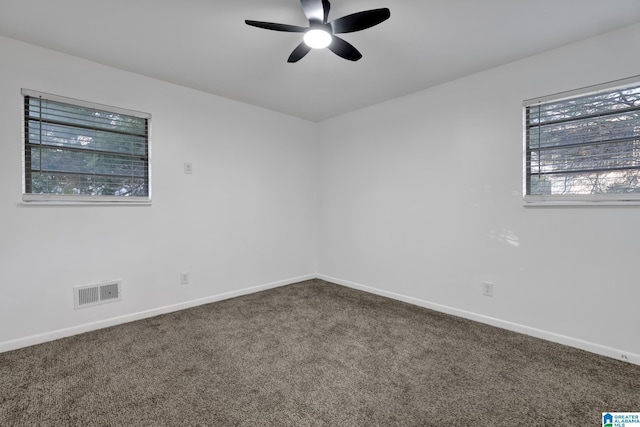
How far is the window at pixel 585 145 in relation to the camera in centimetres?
230

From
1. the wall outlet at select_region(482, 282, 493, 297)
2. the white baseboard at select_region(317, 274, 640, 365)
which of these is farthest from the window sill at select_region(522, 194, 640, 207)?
the white baseboard at select_region(317, 274, 640, 365)

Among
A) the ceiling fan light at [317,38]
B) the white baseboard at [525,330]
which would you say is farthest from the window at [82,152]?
the white baseboard at [525,330]

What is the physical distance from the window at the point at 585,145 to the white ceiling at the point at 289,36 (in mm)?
496

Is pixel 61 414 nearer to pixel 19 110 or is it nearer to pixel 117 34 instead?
pixel 19 110

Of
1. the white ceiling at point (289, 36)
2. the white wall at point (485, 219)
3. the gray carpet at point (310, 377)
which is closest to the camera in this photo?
the gray carpet at point (310, 377)

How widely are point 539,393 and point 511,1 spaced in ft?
8.31

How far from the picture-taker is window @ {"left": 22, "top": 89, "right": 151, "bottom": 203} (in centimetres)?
259

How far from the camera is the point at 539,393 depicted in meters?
1.89

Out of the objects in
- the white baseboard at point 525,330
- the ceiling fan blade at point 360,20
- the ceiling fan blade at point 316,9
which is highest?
the ceiling fan blade at point 316,9

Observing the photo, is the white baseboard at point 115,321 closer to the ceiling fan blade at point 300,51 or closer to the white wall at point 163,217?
the white wall at point 163,217

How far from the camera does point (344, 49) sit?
2225 millimetres

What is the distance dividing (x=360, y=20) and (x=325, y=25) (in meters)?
0.26

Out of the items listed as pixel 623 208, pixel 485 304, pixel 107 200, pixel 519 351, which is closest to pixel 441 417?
pixel 519 351

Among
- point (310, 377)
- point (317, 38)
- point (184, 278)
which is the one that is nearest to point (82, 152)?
point (184, 278)
